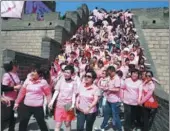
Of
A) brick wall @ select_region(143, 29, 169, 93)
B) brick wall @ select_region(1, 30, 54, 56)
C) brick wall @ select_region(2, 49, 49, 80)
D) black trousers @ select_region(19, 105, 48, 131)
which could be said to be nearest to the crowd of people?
black trousers @ select_region(19, 105, 48, 131)

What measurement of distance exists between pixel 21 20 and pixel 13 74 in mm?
18139

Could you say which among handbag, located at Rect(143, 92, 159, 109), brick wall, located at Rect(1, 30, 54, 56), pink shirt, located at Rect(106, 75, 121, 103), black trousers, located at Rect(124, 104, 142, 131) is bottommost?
black trousers, located at Rect(124, 104, 142, 131)

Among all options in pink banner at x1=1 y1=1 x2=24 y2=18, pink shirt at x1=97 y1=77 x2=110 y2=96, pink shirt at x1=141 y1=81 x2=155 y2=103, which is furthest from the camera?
pink banner at x1=1 y1=1 x2=24 y2=18

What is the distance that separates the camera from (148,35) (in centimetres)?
2173

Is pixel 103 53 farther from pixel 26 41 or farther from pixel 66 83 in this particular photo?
pixel 26 41

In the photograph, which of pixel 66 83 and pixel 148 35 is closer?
pixel 66 83

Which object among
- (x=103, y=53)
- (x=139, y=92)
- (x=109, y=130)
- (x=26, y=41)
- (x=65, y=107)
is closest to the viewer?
(x=65, y=107)

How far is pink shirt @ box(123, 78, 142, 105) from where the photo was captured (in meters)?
7.75

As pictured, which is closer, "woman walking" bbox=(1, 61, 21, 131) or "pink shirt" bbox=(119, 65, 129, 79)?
"woman walking" bbox=(1, 61, 21, 131)

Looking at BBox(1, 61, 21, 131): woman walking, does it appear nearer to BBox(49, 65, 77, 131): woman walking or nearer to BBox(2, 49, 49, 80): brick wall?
BBox(49, 65, 77, 131): woman walking

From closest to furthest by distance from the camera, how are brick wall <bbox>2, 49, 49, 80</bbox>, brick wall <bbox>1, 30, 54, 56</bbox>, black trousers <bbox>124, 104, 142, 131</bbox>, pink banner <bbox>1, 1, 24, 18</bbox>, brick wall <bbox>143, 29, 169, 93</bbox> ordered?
black trousers <bbox>124, 104, 142, 131</bbox>, brick wall <bbox>2, 49, 49, 80</bbox>, brick wall <bbox>143, 29, 169, 93</bbox>, brick wall <bbox>1, 30, 54, 56</bbox>, pink banner <bbox>1, 1, 24, 18</bbox>

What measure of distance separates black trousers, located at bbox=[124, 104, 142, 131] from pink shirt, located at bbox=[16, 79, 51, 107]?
1946 mm

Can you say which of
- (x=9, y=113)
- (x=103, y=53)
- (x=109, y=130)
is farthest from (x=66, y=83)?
(x=103, y=53)

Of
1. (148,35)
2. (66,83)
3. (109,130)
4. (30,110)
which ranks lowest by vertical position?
(109,130)
